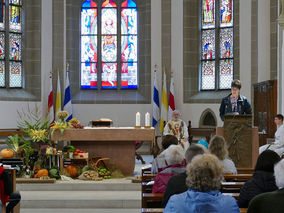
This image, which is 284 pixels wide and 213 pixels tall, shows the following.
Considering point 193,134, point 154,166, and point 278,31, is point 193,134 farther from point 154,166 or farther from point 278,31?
point 154,166

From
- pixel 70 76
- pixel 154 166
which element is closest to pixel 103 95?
pixel 70 76

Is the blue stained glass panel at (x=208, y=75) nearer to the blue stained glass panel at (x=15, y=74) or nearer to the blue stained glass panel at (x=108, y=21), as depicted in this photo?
the blue stained glass panel at (x=108, y=21)

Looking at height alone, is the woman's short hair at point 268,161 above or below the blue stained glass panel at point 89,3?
below

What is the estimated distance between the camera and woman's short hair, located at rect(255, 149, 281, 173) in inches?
168

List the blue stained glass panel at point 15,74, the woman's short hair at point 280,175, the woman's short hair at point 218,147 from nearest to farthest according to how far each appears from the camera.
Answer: the woman's short hair at point 280,175
the woman's short hair at point 218,147
the blue stained glass panel at point 15,74

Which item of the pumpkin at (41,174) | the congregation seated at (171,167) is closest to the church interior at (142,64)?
the pumpkin at (41,174)

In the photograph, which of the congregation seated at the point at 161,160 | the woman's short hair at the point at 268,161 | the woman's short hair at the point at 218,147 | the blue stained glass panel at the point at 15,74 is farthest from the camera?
the blue stained glass panel at the point at 15,74

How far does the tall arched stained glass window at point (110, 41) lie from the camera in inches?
666

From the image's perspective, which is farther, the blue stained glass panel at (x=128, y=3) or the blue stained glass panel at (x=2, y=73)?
the blue stained glass panel at (x=128, y=3)

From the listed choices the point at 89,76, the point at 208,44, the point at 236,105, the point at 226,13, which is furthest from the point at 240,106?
the point at 89,76

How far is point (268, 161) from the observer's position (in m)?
4.28

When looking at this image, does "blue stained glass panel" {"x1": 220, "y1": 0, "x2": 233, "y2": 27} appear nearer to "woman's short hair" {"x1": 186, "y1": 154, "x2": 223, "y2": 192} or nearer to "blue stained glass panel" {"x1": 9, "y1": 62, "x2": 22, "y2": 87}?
"blue stained glass panel" {"x1": 9, "y1": 62, "x2": 22, "y2": 87}

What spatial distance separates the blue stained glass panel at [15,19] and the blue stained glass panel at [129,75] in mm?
3268

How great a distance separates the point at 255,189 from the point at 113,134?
583cm
